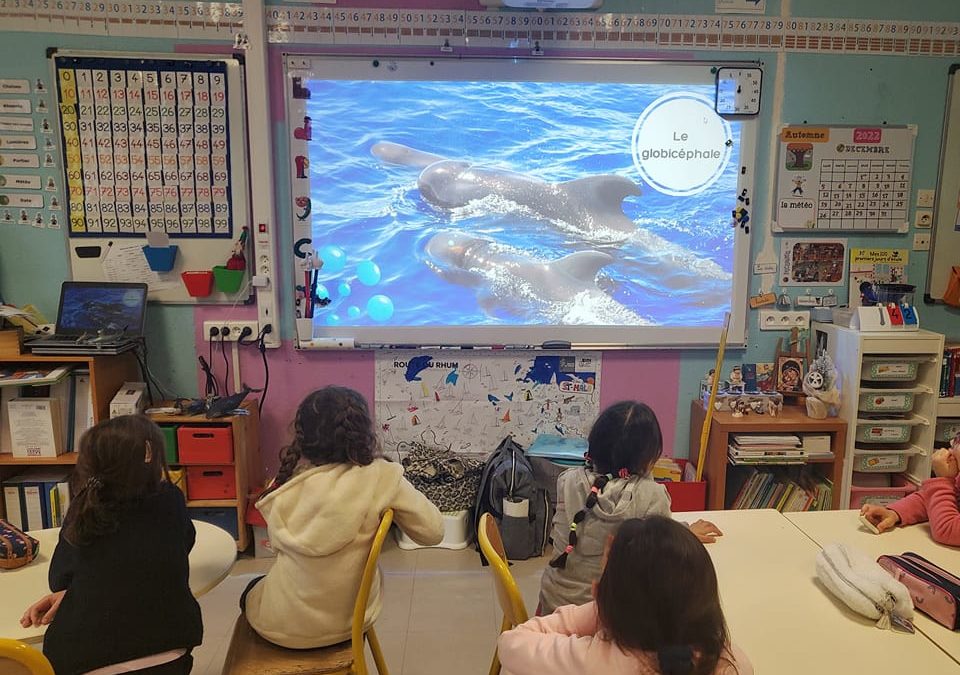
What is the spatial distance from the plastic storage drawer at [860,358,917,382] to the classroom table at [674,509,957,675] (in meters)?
1.52

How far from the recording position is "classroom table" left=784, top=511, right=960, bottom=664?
1689 mm

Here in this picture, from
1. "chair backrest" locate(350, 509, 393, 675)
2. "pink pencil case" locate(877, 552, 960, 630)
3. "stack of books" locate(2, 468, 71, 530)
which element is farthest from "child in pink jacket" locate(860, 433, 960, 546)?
"stack of books" locate(2, 468, 71, 530)

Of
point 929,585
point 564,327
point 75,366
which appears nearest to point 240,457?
point 75,366

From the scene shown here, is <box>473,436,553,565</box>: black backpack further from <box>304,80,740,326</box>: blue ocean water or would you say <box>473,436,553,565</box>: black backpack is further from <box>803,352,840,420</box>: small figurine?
<box>803,352,840,420</box>: small figurine

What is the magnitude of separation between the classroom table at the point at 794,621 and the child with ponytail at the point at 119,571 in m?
1.22

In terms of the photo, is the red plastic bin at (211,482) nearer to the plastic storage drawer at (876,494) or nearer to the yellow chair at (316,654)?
the yellow chair at (316,654)

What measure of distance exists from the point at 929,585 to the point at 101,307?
3181 millimetres

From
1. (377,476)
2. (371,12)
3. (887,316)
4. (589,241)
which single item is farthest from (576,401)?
(371,12)

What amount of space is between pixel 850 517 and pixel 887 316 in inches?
58.1

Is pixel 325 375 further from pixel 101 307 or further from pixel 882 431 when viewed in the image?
pixel 882 431

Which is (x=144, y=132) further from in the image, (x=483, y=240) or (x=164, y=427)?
(x=483, y=240)

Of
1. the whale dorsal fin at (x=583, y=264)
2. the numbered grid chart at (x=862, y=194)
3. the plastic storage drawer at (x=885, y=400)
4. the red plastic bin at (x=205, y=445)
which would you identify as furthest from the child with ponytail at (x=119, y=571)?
the numbered grid chart at (x=862, y=194)

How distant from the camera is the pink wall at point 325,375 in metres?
3.23

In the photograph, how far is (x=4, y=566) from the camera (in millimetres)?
1627
